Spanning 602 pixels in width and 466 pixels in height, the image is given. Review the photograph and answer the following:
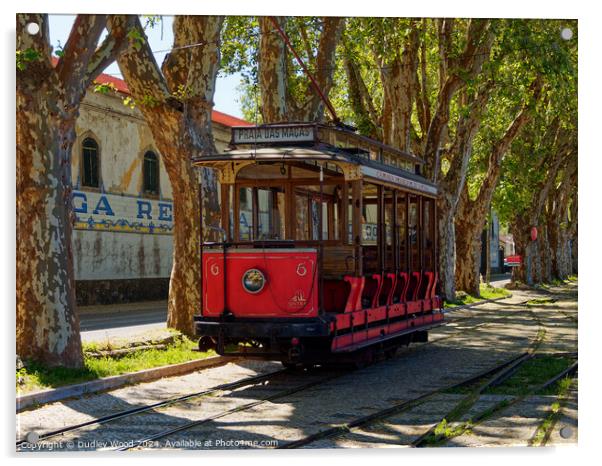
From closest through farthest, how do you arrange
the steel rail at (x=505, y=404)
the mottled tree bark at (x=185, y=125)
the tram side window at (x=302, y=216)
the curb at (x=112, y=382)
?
the steel rail at (x=505, y=404) < the curb at (x=112, y=382) < the tram side window at (x=302, y=216) < the mottled tree bark at (x=185, y=125)

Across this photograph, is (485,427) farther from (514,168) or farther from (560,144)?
(514,168)

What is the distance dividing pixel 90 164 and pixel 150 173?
2.24m

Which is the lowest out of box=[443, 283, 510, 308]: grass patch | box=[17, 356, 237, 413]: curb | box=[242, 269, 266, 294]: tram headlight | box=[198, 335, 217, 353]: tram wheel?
box=[17, 356, 237, 413]: curb

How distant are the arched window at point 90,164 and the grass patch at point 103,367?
11.1 metres

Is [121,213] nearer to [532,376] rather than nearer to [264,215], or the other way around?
[264,215]

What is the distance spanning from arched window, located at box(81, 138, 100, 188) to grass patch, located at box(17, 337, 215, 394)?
36.5 feet

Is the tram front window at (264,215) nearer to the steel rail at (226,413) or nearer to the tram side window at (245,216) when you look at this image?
the tram side window at (245,216)

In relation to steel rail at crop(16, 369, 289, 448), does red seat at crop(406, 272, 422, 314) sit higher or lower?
higher

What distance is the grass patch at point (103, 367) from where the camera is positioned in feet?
37.4

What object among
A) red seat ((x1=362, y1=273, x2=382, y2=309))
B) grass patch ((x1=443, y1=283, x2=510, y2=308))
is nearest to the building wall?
grass patch ((x1=443, y1=283, x2=510, y2=308))

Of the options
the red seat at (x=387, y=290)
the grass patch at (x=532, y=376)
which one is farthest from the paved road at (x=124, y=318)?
the grass patch at (x=532, y=376)

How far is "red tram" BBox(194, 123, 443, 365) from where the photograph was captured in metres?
12.3

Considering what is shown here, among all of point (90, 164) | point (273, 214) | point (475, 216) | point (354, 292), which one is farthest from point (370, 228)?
point (475, 216)

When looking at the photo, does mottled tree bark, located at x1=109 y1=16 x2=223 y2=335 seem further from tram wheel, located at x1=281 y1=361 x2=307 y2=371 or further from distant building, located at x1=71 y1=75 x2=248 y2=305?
distant building, located at x1=71 y1=75 x2=248 y2=305
